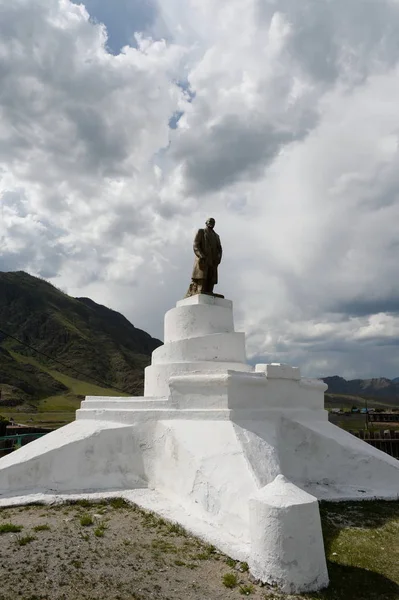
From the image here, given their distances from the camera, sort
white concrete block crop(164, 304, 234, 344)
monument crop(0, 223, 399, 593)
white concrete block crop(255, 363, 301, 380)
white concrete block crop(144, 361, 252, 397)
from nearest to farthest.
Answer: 1. monument crop(0, 223, 399, 593)
2. white concrete block crop(255, 363, 301, 380)
3. white concrete block crop(144, 361, 252, 397)
4. white concrete block crop(164, 304, 234, 344)

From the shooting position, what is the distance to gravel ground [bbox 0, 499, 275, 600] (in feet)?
17.3

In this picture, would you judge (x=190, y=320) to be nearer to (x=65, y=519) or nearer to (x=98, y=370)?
(x=65, y=519)

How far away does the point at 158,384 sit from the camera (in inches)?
442

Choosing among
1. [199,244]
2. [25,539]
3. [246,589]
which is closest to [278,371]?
[199,244]

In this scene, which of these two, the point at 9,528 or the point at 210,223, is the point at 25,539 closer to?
the point at 9,528

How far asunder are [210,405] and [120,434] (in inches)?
80.4

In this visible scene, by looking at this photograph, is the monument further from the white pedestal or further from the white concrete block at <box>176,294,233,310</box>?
the white concrete block at <box>176,294,233,310</box>

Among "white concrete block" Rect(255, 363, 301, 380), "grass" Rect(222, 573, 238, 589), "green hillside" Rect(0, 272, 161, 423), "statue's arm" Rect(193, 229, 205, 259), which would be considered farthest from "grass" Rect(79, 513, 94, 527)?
"green hillside" Rect(0, 272, 161, 423)

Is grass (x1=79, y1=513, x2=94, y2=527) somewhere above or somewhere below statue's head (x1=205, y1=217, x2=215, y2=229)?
below

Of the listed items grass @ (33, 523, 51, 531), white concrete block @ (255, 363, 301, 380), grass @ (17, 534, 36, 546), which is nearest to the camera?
grass @ (17, 534, 36, 546)

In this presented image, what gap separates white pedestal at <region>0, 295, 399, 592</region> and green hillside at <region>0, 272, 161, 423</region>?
157ft

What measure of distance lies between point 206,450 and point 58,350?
328 ft

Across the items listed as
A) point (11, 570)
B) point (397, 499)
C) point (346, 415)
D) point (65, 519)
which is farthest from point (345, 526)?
point (346, 415)

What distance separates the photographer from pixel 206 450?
27.4 feet
